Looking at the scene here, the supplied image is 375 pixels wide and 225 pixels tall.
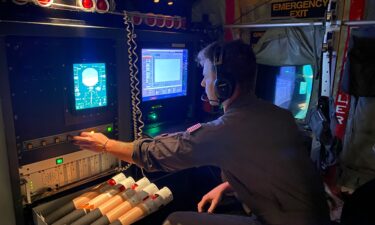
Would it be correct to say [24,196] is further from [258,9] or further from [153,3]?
[258,9]

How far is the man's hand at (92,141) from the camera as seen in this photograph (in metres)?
1.22

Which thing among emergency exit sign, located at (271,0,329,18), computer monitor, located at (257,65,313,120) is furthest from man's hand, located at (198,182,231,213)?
emergency exit sign, located at (271,0,329,18)

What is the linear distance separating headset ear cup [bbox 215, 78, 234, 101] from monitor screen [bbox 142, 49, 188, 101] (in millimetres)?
610

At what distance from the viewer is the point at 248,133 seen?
1.06 metres

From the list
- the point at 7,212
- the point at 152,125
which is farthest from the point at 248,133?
the point at 7,212

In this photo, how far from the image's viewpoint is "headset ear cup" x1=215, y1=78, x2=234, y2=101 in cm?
113

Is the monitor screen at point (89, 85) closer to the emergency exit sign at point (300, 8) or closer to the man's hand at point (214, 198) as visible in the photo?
the man's hand at point (214, 198)

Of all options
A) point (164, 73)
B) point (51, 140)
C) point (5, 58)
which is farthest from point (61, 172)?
point (164, 73)

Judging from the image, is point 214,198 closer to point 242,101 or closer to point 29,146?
point 242,101

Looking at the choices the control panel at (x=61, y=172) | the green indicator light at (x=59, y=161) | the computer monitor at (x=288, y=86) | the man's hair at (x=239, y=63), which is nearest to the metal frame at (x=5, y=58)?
the control panel at (x=61, y=172)

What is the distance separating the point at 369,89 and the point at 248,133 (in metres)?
1.01

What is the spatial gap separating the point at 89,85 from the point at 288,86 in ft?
4.88

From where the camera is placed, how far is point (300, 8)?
197 cm

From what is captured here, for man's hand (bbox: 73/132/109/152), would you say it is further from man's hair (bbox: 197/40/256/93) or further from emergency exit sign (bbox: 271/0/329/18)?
emergency exit sign (bbox: 271/0/329/18)
